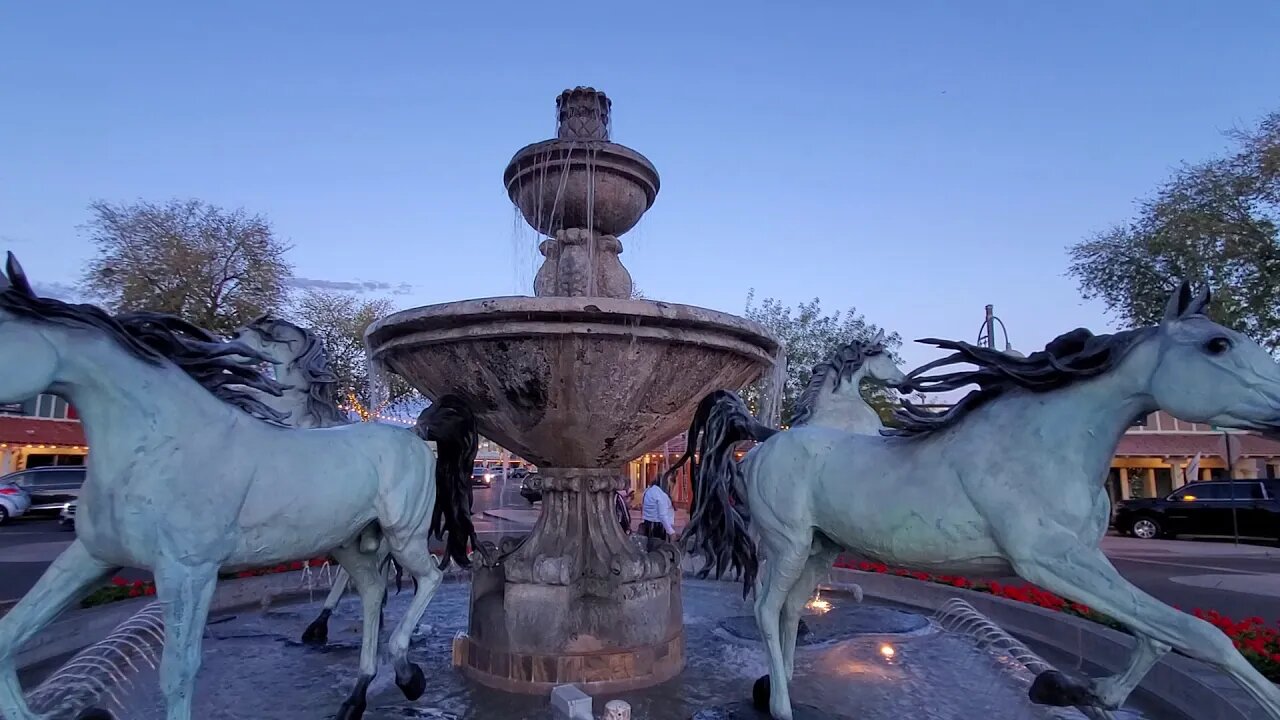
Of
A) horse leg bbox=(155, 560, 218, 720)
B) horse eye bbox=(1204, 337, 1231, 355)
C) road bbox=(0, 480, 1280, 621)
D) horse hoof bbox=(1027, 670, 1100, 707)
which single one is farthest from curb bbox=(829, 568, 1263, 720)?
horse leg bbox=(155, 560, 218, 720)

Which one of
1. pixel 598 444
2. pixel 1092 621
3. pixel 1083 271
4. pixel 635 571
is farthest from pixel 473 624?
pixel 1083 271

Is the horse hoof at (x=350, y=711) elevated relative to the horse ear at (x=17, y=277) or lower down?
lower down

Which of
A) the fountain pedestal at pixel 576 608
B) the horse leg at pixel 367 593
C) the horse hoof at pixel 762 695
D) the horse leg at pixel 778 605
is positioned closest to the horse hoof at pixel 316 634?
the fountain pedestal at pixel 576 608

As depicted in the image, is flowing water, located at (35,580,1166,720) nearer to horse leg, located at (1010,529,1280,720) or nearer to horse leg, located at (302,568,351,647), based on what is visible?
horse leg, located at (302,568,351,647)

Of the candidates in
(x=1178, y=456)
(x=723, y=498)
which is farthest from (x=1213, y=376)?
(x=1178, y=456)

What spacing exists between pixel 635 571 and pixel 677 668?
2.56 feet

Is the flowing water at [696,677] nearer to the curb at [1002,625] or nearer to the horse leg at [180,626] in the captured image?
the curb at [1002,625]

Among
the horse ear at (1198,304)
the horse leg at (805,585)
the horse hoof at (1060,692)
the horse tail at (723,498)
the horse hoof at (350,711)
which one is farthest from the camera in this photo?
the horse tail at (723,498)

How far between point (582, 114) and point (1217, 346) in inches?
209

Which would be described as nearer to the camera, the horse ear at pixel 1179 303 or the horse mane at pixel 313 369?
the horse ear at pixel 1179 303

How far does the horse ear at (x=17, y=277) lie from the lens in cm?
264

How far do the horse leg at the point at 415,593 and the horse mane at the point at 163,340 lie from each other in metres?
0.96

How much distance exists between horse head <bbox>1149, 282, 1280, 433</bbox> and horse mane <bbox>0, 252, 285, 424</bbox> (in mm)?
3942

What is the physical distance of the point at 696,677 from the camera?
16.1 feet
